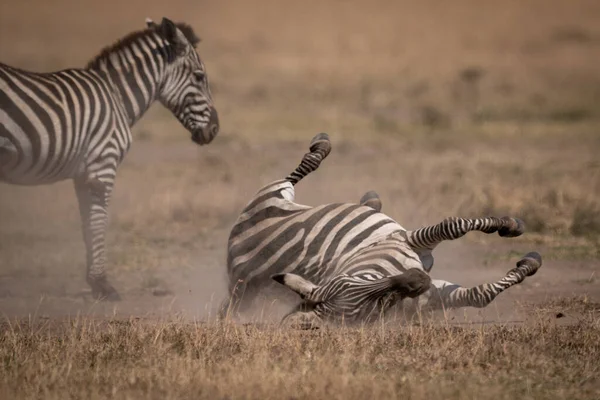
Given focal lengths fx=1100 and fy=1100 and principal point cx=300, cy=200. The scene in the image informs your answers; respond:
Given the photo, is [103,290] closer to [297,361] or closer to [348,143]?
[297,361]

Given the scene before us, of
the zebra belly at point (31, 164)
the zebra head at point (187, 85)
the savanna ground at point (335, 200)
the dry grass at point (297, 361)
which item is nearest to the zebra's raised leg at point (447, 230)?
the savanna ground at point (335, 200)

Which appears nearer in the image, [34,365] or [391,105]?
[34,365]

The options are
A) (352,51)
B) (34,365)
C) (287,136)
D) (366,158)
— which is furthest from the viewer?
(352,51)

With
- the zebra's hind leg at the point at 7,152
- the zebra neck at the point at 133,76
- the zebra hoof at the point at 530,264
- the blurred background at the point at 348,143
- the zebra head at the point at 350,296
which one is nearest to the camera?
the zebra head at the point at 350,296

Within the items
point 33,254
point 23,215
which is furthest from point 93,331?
point 23,215

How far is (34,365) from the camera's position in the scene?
645 centimetres

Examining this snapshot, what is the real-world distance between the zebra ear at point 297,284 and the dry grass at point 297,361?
0.99 feet

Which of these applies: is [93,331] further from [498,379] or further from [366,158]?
[366,158]

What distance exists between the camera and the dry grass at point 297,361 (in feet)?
19.4

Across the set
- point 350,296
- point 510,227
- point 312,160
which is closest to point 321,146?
point 312,160

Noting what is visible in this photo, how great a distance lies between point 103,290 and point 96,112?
1.62 metres

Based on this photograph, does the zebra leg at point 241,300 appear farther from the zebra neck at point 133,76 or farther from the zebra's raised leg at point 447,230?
the zebra neck at point 133,76

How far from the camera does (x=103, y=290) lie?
32.0 feet

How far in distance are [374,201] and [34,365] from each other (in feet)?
11.6
